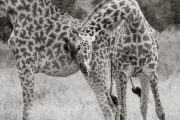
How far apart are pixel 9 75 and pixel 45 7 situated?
4.62 meters

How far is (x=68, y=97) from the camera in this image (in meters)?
8.20

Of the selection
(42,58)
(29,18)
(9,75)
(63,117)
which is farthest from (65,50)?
(9,75)

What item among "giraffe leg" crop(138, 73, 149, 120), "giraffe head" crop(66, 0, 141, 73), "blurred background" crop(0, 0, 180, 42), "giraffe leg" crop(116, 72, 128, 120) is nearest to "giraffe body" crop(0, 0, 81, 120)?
"giraffe leg" crop(116, 72, 128, 120)

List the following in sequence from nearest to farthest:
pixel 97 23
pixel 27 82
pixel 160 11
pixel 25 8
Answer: pixel 97 23, pixel 27 82, pixel 25 8, pixel 160 11

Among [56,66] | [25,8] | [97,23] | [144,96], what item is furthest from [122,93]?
[25,8]

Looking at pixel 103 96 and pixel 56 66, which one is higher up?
pixel 56 66

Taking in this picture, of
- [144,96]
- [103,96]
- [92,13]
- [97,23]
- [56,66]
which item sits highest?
[92,13]

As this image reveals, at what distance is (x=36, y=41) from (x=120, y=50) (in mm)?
1334

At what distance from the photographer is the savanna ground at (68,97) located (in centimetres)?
673

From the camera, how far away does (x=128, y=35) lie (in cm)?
511

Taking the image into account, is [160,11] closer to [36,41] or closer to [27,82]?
[36,41]

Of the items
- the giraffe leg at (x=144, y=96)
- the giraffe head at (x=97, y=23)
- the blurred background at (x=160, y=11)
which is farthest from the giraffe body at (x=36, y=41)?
the blurred background at (x=160, y=11)

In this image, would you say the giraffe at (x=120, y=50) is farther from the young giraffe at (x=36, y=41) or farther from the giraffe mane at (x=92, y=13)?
the young giraffe at (x=36, y=41)

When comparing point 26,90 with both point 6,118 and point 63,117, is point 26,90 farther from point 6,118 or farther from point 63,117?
point 63,117
